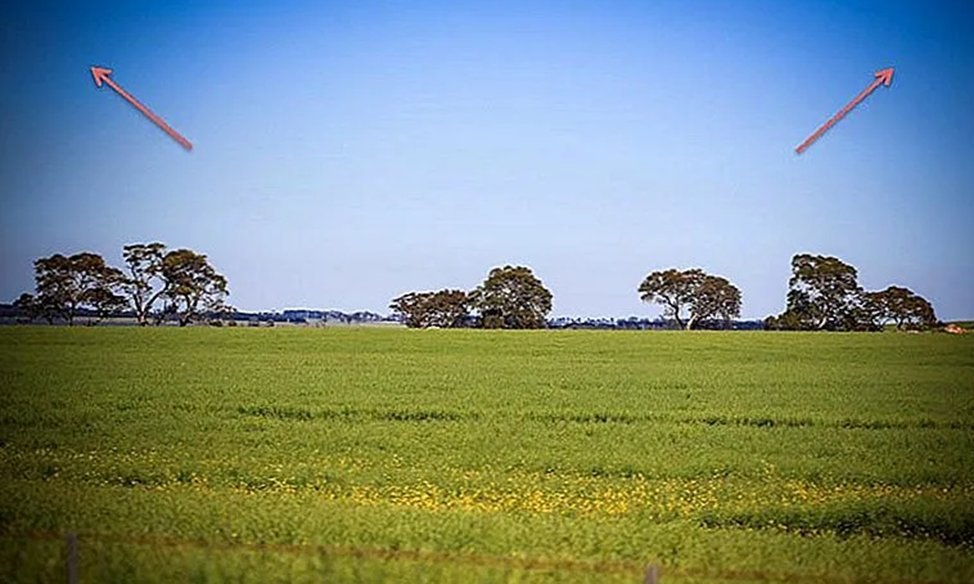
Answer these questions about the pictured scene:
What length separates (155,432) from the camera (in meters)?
21.9

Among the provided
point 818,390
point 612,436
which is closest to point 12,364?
point 612,436

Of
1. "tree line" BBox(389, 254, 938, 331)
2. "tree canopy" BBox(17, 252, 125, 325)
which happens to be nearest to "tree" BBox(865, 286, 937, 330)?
"tree line" BBox(389, 254, 938, 331)

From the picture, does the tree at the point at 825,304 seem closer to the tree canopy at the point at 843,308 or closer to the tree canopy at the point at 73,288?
the tree canopy at the point at 843,308

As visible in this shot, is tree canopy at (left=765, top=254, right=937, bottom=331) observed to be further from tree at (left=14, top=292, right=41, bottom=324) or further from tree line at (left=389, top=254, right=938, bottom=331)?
tree at (left=14, top=292, right=41, bottom=324)

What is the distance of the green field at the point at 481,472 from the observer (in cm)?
1040

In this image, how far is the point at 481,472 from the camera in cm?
1745

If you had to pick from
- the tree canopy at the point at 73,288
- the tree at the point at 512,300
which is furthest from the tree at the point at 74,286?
the tree at the point at 512,300

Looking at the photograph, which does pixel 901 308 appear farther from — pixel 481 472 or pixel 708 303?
pixel 481 472

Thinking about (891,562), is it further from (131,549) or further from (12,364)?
(12,364)

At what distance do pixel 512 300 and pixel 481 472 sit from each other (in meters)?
62.9

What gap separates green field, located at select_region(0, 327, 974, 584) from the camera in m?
10.4

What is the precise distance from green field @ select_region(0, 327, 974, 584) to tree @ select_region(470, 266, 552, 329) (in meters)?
38.6

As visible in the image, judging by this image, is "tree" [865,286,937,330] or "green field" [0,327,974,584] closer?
"green field" [0,327,974,584]

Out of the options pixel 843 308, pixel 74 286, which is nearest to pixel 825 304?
pixel 843 308
